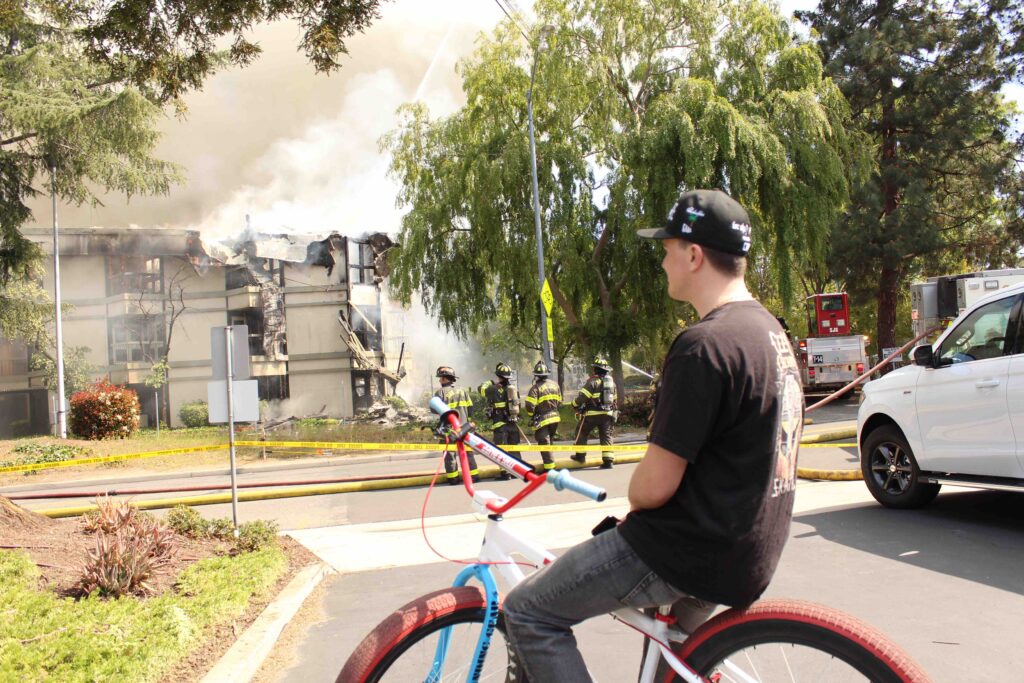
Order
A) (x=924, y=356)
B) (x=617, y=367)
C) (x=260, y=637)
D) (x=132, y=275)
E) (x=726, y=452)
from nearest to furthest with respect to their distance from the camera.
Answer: (x=726, y=452)
(x=260, y=637)
(x=924, y=356)
(x=617, y=367)
(x=132, y=275)

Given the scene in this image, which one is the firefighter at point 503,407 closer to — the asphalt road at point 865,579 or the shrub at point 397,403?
the asphalt road at point 865,579

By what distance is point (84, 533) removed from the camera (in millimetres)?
6742

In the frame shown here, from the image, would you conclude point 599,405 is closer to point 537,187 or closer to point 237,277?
point 537,187

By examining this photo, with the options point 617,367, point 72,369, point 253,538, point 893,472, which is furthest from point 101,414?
point 893,472

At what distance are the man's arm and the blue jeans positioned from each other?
0.60ft

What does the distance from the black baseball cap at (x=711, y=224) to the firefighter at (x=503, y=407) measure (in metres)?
10.5

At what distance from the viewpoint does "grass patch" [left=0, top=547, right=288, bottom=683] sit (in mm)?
3832

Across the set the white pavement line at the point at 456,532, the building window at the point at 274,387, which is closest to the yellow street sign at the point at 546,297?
the white pavement line at the point at 456,532

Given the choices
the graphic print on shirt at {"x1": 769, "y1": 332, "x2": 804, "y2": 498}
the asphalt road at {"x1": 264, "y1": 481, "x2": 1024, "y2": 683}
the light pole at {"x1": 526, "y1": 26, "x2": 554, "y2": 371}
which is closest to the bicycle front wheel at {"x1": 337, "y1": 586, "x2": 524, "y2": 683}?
the graphic print on shirt at {"x1": 769, "y1": 332, "x2": 804, "y2": 498}

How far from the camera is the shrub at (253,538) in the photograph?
6.78 m

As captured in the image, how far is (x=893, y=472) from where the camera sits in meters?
7.38

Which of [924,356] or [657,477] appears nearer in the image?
[657,477]

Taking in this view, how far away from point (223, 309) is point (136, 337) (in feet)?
14.2

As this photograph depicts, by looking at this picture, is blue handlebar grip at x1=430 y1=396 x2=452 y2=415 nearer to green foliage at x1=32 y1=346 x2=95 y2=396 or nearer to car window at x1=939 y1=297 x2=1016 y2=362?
car window at x1=939 y1=297 x2=1016 y2=362
